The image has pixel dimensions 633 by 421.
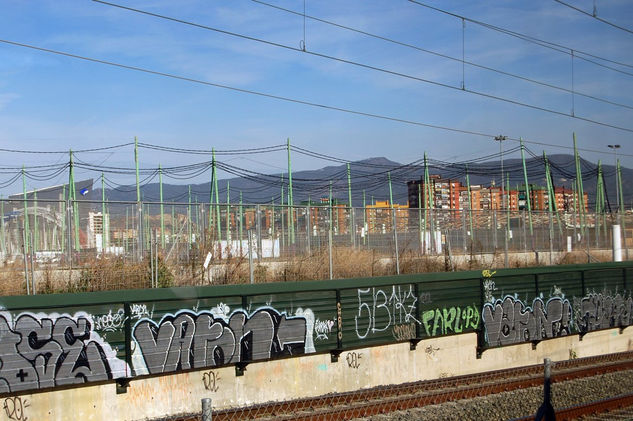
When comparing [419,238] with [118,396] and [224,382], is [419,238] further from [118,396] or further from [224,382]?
[118,396]

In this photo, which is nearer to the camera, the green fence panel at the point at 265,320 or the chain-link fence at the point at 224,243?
the green fence panel at the point at 265,320

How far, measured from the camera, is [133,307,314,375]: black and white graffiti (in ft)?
46.9

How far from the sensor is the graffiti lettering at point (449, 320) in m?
19.1

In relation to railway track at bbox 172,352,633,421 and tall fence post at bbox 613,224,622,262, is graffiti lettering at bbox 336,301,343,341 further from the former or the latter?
tall fence post at bbox 613,224,622,262

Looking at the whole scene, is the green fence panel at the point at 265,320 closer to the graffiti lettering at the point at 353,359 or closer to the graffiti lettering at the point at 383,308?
the graffiti lettering at the point at 383,308

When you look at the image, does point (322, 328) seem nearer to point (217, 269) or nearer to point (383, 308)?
point (383, 308)

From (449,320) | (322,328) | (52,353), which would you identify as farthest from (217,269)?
(52,353)

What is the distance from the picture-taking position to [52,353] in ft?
42.6

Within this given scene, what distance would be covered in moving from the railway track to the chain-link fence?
243 inches

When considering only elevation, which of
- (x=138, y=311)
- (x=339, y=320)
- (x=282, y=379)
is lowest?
(x=282, y=379)

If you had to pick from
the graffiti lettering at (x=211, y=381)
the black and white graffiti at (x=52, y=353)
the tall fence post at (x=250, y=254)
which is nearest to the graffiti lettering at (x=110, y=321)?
the black and white graffiti at (x=52, y=353)

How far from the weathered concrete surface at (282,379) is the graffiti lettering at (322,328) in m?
0.45

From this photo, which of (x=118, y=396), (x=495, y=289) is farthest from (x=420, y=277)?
(x=118, y=396)

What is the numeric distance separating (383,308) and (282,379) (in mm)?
3447
